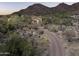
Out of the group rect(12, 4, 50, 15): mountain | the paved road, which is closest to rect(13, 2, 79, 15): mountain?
rect(12, 4, 50, 15): mountain

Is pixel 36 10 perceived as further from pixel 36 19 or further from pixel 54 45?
pixel 54 45

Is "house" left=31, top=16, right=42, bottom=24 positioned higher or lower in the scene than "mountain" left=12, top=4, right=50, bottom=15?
lower

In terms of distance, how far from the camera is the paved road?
1688 mm

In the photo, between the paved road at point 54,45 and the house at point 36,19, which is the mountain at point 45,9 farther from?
the paved road at point 54,45

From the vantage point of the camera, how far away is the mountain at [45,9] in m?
1.74

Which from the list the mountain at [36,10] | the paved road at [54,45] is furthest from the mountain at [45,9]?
the paved road at [54,45]

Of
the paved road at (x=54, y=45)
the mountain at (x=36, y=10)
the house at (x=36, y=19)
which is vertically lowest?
the paved road at (x=54, y=45)

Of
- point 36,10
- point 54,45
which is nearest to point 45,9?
point 36,10

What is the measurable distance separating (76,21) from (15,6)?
0.62 meters

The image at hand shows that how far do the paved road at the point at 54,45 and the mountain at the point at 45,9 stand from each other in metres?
0.20

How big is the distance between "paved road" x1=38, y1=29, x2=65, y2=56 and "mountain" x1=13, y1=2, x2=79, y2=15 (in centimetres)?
20

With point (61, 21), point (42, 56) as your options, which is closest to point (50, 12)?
point (61, 21)

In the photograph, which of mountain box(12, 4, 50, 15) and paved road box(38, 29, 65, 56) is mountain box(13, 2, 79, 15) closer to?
mountain box(12, 4, 50, 15)

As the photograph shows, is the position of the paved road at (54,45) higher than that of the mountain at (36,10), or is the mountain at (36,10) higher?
the mountain at (36,10)
